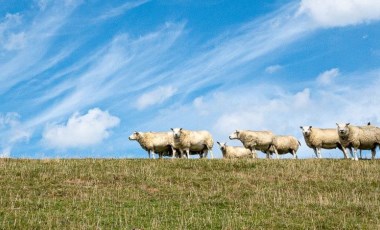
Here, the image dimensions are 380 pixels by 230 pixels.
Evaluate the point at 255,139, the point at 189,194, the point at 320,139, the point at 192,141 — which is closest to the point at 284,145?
the point at 255,139

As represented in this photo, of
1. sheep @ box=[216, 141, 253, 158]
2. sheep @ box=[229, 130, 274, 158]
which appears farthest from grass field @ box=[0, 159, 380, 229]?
sheep @ box=[216, 141, 253, 158]

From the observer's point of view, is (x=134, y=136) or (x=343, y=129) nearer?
(x=343, y=129)

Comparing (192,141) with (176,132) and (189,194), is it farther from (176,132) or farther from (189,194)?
(189,194)

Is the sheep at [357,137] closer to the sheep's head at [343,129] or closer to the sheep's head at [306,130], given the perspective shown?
the sheep's head at [343,129]

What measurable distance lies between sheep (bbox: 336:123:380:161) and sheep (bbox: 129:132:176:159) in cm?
1216

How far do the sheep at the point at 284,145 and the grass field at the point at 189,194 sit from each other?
999cm

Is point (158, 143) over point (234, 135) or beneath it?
beneath

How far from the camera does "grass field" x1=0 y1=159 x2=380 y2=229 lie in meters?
16.8

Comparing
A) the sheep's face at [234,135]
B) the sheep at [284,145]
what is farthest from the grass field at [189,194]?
the sheep's face at [234,135]

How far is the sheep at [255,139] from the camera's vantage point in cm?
3978

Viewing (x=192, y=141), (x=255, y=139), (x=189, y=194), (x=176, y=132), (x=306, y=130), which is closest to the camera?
(x=189, y=194)

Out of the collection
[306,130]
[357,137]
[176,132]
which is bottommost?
[357,137]

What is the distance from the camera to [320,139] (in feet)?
125

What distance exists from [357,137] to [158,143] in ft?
47.1
